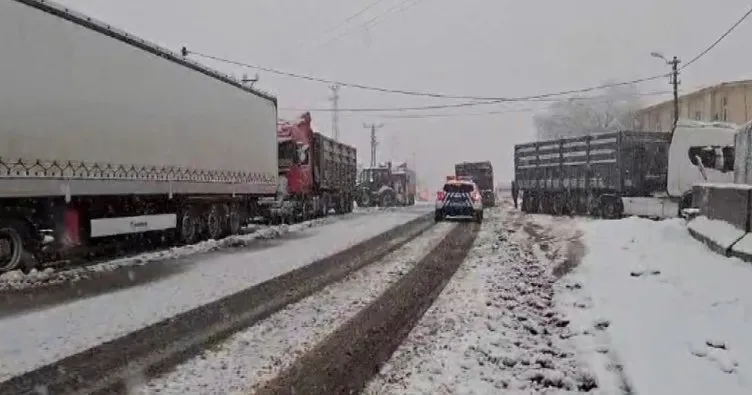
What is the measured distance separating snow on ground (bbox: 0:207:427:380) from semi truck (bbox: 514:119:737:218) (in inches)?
542

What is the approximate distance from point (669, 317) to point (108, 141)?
10026 millimetres

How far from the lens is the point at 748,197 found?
32.0 feet

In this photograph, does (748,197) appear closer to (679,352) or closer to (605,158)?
(679,352)

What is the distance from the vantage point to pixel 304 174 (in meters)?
28.3

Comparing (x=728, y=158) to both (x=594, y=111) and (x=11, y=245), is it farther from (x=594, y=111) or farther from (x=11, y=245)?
(x=594, y=111)

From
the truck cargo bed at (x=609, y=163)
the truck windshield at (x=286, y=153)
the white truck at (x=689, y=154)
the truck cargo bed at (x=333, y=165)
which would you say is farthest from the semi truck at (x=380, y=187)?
the white truck at (x=689, y=154)

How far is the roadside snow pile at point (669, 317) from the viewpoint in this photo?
16.6 feet

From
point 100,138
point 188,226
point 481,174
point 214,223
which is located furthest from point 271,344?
point 481,174

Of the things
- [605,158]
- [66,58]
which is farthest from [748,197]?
[605,158]

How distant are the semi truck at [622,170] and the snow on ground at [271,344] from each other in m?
14.7

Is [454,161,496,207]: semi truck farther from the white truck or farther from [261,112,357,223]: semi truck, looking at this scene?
the white truck

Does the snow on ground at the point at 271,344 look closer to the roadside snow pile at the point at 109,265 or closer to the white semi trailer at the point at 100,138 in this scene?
the roadside snow pile at the point at 109,265

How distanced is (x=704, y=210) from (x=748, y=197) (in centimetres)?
426

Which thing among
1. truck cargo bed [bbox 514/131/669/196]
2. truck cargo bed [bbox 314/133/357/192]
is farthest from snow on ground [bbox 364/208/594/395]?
truck cargo bed [bbox 314/133/357/192]
